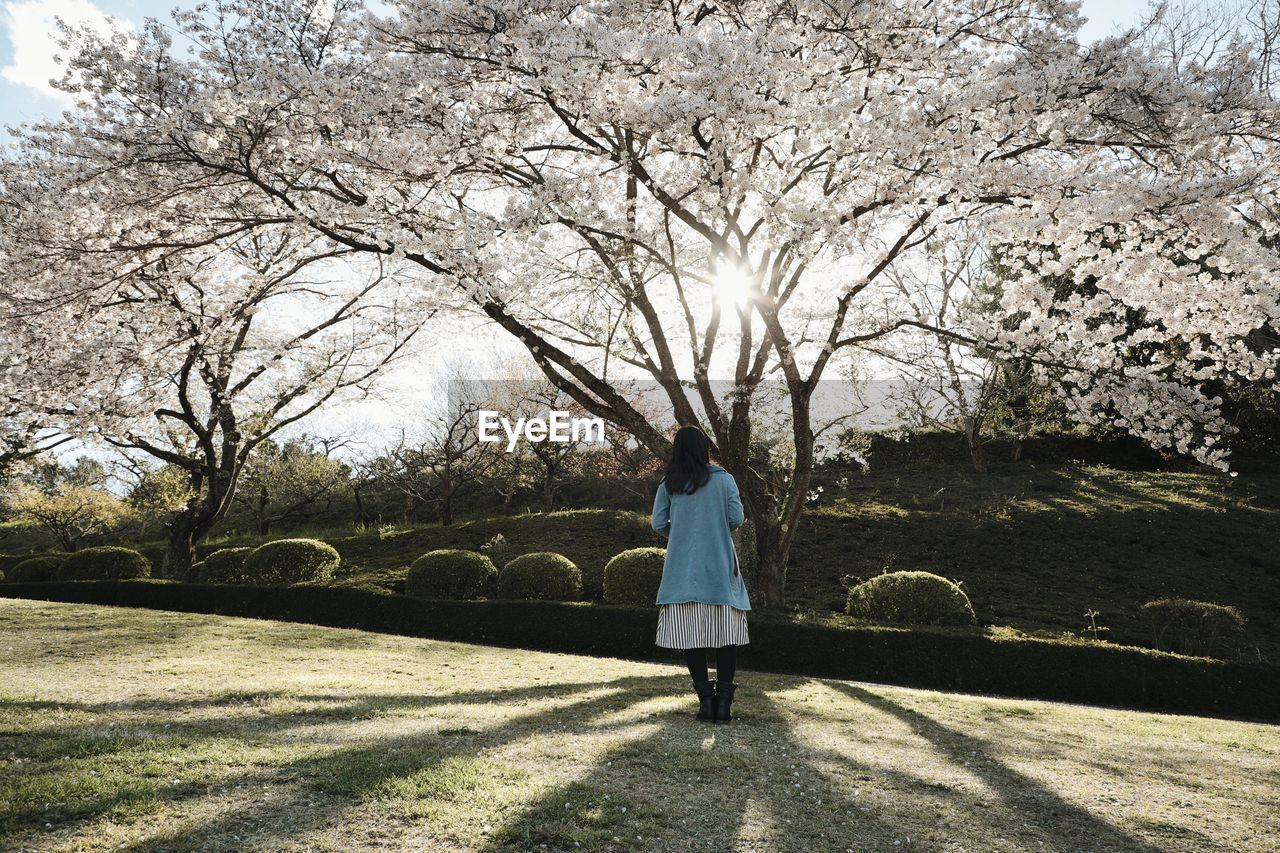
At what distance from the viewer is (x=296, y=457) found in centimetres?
2397

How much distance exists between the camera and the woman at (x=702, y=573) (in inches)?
181

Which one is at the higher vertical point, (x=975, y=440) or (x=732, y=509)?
(x=975, y=440)

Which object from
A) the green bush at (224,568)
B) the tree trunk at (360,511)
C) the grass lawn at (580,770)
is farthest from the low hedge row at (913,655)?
the tree trunk at (360,511)

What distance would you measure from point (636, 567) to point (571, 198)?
561 cm

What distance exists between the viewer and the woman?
15.0 ft

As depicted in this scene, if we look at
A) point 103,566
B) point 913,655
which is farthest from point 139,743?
Result: point 103,566

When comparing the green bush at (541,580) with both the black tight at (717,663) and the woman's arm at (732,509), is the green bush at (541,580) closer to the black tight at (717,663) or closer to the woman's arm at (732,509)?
the black tight at (717,663)

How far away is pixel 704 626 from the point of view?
181 inches

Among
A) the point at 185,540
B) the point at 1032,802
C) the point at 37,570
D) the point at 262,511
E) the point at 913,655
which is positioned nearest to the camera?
the point at 1032,802

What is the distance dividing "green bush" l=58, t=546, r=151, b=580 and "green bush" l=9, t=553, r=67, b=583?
701 mm

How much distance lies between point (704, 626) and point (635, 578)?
6.96 metres

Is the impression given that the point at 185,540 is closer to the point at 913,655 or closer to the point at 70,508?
the point at 70,508

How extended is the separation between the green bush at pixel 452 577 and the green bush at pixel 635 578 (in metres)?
2.05

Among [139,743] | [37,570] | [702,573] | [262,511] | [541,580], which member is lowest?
[37,570]
